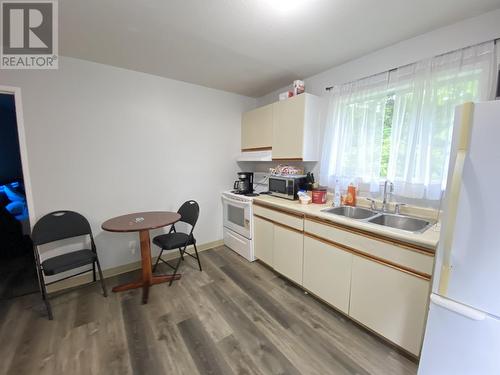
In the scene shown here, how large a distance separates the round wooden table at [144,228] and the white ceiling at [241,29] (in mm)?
1658

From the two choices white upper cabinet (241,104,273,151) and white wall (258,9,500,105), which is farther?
white upper cabinet (241,104,273,151)

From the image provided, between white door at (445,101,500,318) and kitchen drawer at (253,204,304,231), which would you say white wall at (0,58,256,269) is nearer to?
kitchen drawer at (253,204,304,231)

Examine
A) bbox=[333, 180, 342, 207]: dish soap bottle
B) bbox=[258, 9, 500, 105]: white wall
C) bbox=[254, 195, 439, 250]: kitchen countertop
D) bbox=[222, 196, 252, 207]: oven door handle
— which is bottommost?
bbox=[222, 196, 252, 207]: oven door handle

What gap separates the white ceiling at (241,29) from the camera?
1.41 meters

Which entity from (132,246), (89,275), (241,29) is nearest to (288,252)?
(132,246)

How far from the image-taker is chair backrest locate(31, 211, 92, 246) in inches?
78.3

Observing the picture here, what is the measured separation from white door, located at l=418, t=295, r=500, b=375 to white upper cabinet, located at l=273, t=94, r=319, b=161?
5.77 feet

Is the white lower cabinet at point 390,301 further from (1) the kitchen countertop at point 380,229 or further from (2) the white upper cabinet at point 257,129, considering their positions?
(2) the white upper cabinet at point 257,129

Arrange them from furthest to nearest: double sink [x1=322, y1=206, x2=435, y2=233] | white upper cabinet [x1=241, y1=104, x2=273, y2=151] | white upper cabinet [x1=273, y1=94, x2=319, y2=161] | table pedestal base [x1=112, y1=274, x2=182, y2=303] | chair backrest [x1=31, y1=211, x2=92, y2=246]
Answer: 1. white upper cabinet [x1=241, y1=104, x2=273, y2=151]
2. white upper cabinet [x1=273, y1=94, x2=319, y2=161]
3. table pedestal base [x1=112, y1=274, x2=182, y2=303]
4. chair backrest [x1=31, y1=211, x2=92, y2=246]
5. double sink [x1=322, y1=206, x2=435, y2=233]

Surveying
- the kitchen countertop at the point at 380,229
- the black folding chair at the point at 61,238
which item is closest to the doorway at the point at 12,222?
the black folding chair at the point at 61,238

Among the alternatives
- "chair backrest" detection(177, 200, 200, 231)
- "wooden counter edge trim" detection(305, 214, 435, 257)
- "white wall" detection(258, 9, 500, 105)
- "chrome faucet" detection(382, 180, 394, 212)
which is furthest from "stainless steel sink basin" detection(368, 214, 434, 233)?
"chair backrest" detection(177, 200, 200, 231)

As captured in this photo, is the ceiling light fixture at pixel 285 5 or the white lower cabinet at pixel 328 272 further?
the white lower cabinet at pixel 328 272

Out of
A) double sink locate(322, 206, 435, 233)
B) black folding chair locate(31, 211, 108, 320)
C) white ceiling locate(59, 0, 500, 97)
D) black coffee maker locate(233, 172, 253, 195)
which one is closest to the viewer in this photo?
white ceiling locate(59, 0, 500, 97)

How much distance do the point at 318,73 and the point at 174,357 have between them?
310cm
